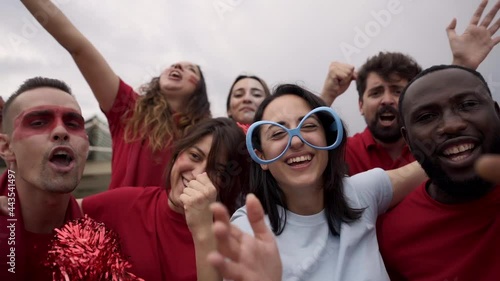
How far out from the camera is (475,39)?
90.6 inches

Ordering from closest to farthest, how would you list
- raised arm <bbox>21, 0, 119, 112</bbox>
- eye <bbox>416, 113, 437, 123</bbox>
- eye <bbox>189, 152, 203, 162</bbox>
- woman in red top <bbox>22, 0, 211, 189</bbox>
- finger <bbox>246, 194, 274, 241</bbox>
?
finger <bbox>246, 194, 274, 241</bbox> → eye <bbox>416, 113, 437, 123</bbox> → eye <bbox>189, 152, 203, 162</bbox> → raised arm <bbox>21, 0, 119, 112</bbox> → woman in red top <bbox>22, 0, 211, 189</bbox>

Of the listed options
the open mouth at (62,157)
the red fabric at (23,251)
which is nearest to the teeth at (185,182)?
the open mouth at (62,157)

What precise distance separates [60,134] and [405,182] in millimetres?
1642

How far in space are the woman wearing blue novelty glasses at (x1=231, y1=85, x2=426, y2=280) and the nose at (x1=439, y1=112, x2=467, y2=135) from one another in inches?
15.8

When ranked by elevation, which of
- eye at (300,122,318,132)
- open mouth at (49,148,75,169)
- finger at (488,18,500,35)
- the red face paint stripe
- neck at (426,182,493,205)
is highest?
the red face paint stripe

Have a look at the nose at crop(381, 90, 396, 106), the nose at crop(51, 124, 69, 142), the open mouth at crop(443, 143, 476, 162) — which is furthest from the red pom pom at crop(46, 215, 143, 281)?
the nose at crop(381, 90, 396, 106)

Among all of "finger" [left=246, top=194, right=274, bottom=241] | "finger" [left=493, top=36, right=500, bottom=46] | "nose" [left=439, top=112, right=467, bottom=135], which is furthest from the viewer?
"finger" [left=493, top=36, right=500, bottom=46]

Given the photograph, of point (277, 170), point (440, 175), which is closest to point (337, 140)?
point (277, 170)

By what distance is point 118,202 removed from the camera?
2.17 meters

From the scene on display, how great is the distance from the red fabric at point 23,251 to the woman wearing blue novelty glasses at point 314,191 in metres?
0.87

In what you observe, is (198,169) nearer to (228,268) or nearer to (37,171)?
Result: (37,171)

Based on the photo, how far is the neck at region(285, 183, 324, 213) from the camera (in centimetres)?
187

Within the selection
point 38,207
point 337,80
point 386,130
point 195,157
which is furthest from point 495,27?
point 38,207

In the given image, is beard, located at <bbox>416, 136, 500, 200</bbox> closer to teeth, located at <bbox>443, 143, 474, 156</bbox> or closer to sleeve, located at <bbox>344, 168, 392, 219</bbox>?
teeth, located at <bbox>443, 143, 474, 156</bbox>
